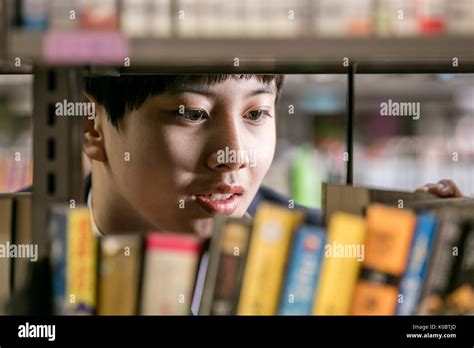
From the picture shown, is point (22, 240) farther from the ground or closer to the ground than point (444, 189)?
closer to the ground

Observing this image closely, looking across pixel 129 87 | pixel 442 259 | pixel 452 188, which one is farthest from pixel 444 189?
pixel 129 87

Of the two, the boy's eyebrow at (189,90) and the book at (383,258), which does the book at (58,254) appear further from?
the book at (383,258)

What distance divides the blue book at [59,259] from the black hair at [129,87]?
8.3 inches

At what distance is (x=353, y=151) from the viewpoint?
1.38 meters

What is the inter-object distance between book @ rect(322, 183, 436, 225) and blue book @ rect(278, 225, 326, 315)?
76mm

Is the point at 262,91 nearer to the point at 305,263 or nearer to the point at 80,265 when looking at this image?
the point at 305,263

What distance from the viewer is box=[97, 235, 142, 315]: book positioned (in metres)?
1.19

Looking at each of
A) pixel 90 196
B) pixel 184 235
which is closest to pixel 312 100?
pixel 184 235

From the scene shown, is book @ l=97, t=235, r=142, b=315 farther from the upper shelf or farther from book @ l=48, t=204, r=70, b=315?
the upper shelf

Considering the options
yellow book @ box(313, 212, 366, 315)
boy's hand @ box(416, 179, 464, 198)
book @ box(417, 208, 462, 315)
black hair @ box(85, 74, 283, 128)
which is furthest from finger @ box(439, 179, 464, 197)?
black hair @ box(85, 74, 283, 128)

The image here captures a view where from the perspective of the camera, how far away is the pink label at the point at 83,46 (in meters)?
1.07

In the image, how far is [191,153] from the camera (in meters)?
1.23

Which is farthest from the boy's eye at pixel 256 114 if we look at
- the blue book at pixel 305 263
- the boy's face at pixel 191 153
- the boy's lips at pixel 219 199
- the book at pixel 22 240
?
the book at pixel 22 240

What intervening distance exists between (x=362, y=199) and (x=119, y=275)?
49 centimetres
